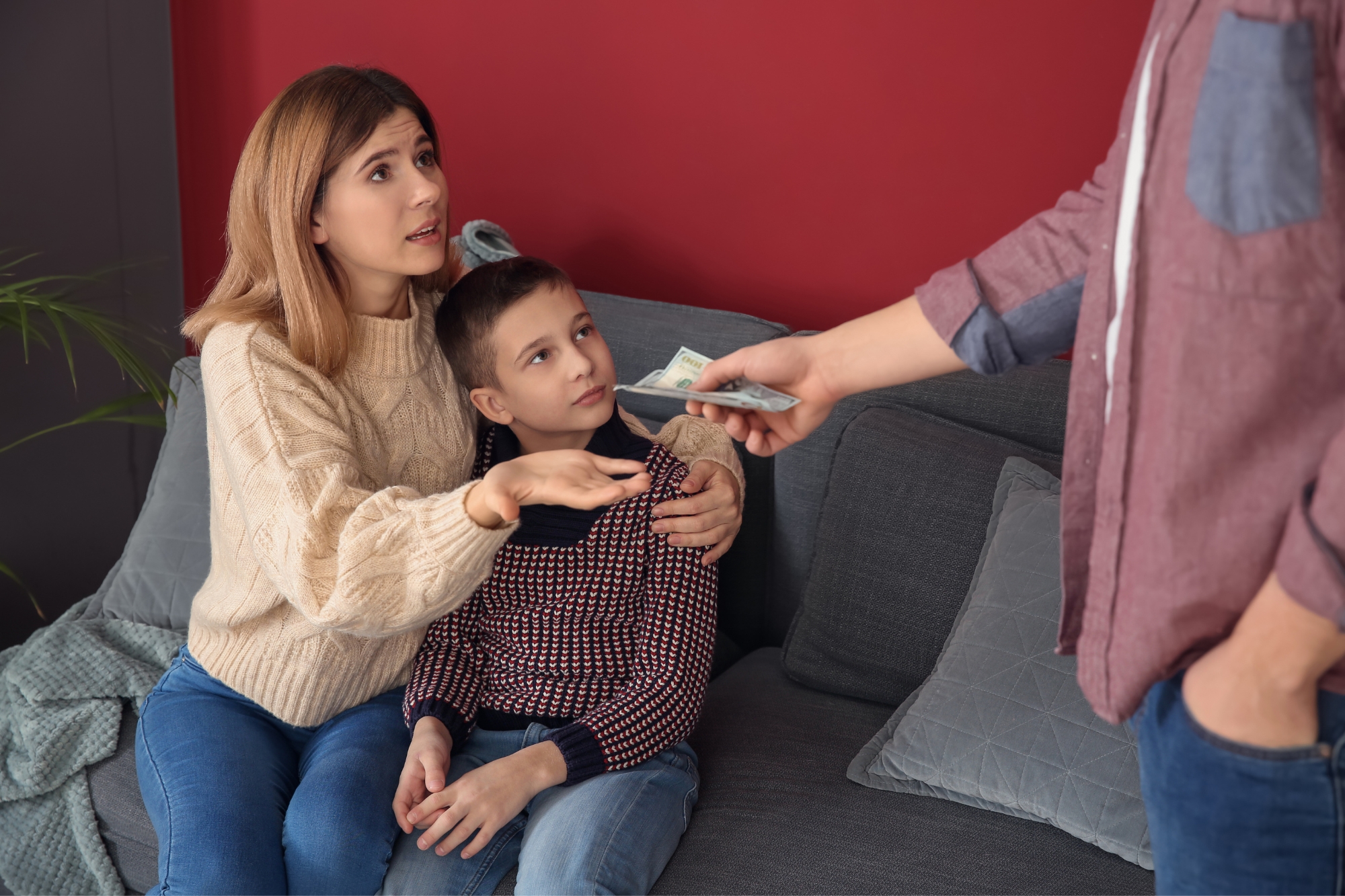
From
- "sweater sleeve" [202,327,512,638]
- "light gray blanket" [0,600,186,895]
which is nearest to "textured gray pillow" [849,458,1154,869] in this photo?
"sweater sleeve" [202,327,512,638]

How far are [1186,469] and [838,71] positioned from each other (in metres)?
1.53

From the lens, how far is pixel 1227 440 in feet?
2.53

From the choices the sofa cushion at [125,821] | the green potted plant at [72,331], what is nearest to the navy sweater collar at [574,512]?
the sofa cushion at [125,821]

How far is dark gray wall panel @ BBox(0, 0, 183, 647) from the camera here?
255 cm

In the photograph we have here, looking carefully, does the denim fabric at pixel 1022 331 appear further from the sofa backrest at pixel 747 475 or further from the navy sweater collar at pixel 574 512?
the sofa backrest at pixel 747 475

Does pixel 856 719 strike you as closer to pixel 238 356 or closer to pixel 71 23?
pixel 238 356

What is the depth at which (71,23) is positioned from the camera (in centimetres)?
259

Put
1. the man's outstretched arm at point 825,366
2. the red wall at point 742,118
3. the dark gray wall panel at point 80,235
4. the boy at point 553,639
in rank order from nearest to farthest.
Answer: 1. the man's outstretched arm at point 825,366
2. the boy at point 553,639
3. the red wall at point 742,118
4. the dark gray wall panel at point 80,235

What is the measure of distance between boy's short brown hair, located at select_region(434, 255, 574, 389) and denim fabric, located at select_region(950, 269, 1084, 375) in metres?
0.78

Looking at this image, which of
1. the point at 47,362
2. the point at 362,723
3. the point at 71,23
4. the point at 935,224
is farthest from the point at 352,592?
the point at 71,23

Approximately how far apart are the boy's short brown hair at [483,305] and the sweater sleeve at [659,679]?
13.4 inches

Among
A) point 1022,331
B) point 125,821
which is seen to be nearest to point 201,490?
point 125,821

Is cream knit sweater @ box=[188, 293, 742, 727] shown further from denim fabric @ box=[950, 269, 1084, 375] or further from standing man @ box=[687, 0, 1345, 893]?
standing man @ box=[687, 0, 1345, 893]

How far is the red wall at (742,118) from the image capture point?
200 centimetres
